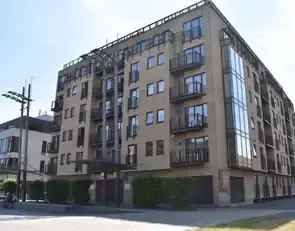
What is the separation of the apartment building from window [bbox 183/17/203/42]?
0.39ft

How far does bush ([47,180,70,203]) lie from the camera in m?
32.0

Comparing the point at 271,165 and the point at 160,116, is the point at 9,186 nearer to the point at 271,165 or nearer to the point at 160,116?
the point at 160,116

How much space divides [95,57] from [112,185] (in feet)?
51.3

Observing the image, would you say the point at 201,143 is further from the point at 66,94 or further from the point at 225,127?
the point at 66,94

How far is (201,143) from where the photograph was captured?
2852cm

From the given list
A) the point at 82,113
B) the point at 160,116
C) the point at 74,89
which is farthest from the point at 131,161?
the point at 74,89

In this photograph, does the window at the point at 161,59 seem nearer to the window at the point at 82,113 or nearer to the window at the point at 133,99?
the window at the point at 133,99

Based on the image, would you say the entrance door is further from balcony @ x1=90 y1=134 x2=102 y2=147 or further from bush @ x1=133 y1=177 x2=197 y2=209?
balcony @ x1=90 y1=134 x2=102 y2=147

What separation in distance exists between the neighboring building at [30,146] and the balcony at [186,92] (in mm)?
30271

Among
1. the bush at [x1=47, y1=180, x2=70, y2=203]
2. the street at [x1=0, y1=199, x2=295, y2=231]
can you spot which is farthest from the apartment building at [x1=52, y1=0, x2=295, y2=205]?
the street at [x1=0, y1=199, x2=295, y2=231]

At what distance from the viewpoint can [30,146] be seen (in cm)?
5784

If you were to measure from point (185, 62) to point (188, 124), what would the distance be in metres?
6.01

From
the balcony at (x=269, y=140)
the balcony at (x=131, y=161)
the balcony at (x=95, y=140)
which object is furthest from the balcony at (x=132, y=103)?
the balcony at (x=269, y=140)

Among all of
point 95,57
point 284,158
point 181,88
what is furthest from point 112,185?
point 284,158
